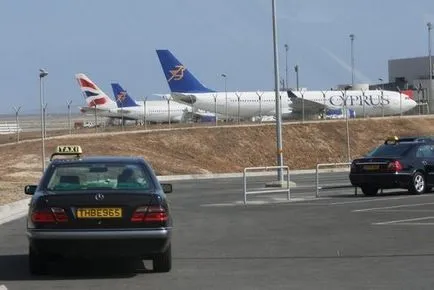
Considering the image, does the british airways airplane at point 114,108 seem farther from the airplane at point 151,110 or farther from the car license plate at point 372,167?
the car license plate at point 372,167

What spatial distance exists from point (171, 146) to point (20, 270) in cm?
4392

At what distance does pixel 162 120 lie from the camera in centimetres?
8675

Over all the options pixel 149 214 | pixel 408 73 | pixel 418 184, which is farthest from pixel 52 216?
pixel 408 73

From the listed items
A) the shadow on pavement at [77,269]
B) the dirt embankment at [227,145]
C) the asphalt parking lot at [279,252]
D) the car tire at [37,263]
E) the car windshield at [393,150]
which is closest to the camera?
the asphalt parking lot at [279,252]

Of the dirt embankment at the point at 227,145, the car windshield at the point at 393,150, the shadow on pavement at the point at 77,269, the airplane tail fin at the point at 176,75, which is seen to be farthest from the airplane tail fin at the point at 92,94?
the shadow on pavement at the point at 77,269

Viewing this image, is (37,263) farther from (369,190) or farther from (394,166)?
(369,190)

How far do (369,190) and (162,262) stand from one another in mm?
15169

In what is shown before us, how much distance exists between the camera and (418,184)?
25.1 meters

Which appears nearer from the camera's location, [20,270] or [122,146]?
[20,270]

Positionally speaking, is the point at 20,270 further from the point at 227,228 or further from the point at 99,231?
the point at 227,228

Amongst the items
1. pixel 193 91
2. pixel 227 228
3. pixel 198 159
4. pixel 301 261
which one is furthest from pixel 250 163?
pixel 301 261

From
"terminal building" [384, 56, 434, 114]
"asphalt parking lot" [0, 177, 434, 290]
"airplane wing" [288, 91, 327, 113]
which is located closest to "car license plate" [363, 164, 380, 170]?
"asphalt parking lot" [0, 177, 434, 290]

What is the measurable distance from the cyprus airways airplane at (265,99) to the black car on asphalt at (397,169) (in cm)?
4708

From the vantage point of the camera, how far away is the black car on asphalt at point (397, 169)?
81.3 ft
